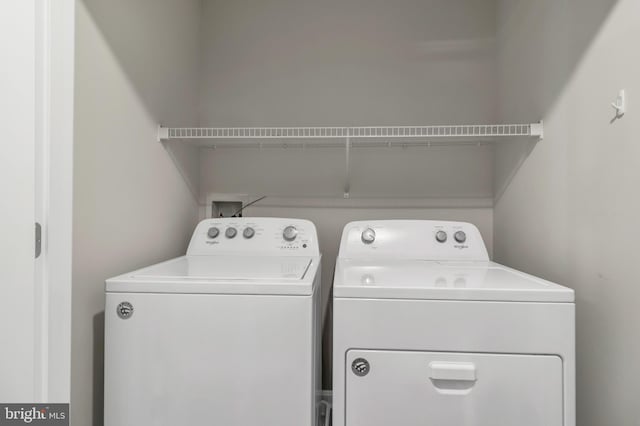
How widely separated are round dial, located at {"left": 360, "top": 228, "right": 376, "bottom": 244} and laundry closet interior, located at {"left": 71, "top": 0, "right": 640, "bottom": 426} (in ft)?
1.00

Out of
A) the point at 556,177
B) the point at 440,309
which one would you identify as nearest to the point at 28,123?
the point at 440,309

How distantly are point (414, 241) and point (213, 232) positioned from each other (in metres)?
0.84

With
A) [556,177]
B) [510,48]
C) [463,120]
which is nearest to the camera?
[556,177]

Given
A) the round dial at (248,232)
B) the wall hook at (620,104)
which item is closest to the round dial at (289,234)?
the round dial at (248,232)

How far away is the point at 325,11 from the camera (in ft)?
6.01

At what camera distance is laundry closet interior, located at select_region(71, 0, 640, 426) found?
1.00 meters

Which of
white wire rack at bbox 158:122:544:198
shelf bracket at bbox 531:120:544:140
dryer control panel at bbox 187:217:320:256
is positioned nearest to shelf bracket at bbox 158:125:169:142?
white wire rack at bbox 158:122:544:198

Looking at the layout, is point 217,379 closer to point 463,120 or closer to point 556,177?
point 556,177

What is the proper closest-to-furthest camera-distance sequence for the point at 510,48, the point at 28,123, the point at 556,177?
the point at 28,123, the point at 556,177, the point at 510,48

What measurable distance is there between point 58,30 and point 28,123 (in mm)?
240

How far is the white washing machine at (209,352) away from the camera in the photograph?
0.92m

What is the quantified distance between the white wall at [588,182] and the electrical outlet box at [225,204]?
129 centimetres

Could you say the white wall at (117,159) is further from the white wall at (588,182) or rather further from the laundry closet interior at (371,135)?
the white wall at (588,182)

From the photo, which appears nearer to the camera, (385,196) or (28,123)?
(28,123)
